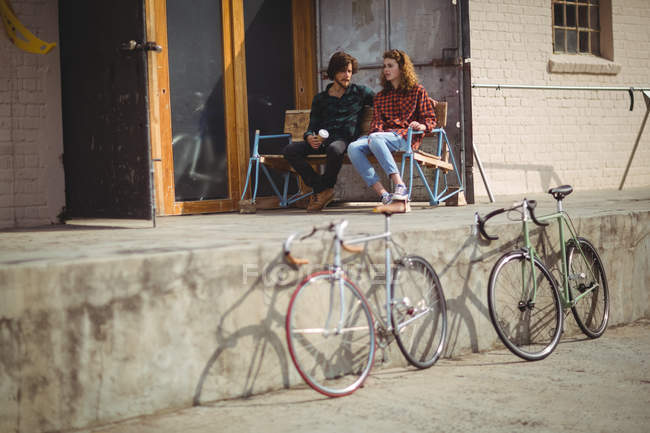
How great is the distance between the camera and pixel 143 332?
3.86 metres

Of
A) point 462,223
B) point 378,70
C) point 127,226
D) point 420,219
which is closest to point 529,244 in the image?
point 462,223

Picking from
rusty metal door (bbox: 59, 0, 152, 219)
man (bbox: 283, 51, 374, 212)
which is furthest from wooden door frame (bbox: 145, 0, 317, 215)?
man (bbox: 283, 51, 374, 212)

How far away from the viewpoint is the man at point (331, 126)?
7504mm

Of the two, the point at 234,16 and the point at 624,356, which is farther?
the point at 234,16

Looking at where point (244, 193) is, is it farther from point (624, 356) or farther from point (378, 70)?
point (624, 356)

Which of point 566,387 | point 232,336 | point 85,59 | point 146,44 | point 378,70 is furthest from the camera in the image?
point 378,70

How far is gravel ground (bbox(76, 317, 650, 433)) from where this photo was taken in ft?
12.2

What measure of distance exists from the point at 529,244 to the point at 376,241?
112 cm

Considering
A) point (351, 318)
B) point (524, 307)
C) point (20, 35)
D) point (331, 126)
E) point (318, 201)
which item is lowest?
point (524, 307)

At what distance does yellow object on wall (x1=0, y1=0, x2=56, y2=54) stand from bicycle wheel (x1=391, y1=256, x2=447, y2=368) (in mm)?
3901

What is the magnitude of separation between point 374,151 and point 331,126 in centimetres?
78

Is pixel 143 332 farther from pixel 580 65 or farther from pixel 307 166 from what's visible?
pixel 580 65

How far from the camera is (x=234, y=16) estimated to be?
7953 millimetres

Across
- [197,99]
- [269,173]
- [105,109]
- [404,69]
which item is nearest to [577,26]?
[404,69]
